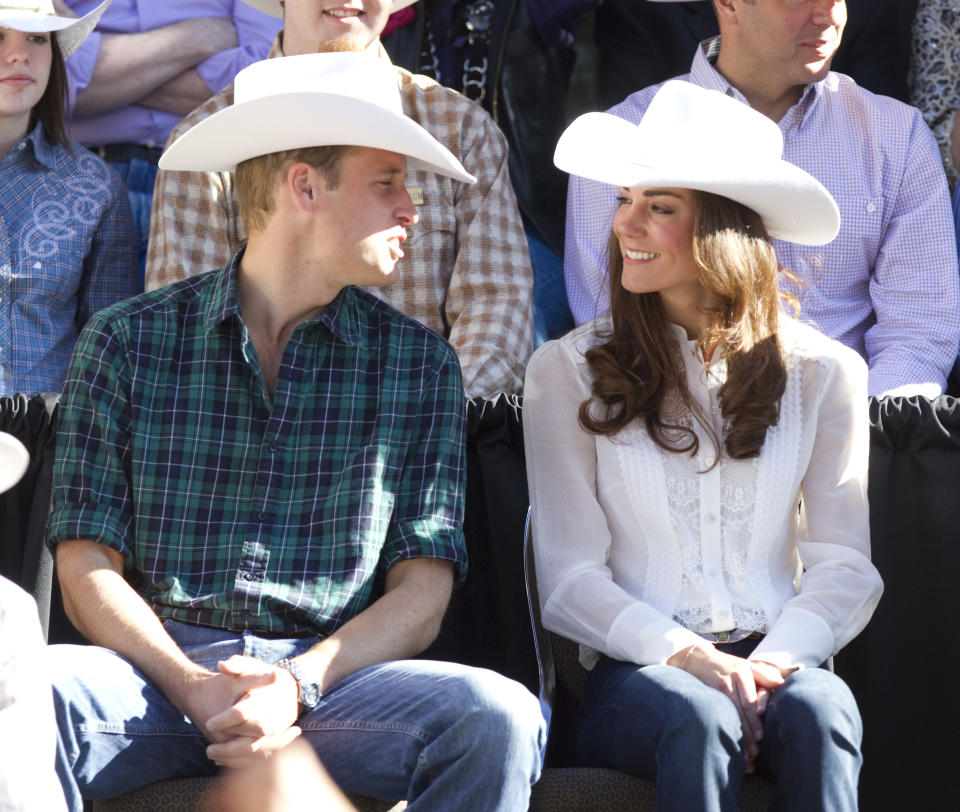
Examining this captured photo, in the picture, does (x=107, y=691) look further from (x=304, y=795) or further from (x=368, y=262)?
(x=368, y=262)

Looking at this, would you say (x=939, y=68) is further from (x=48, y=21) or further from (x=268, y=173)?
(x=48, y=21)

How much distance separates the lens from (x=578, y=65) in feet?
17.0

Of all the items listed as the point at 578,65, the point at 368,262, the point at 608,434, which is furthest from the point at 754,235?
the point at 578,65

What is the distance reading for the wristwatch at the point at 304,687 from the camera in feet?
9.21

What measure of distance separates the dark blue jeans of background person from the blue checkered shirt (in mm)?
178

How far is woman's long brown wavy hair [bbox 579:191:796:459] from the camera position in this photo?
10.7ft

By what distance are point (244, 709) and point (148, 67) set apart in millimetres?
2925

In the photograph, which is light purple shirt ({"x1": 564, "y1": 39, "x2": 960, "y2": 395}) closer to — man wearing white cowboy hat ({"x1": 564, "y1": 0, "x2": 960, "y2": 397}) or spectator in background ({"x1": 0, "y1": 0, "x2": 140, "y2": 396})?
man wearing white cowboy hat ({"x1": 564, "y1": 0, "x2": 960, "y2": 397})

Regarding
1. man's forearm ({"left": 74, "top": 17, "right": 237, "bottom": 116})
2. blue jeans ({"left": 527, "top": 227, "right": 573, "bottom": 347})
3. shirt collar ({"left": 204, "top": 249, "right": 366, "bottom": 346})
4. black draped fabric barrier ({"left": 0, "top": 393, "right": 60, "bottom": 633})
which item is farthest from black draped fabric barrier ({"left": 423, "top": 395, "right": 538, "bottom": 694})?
man's forearm ({"left": 74, "top": 17, "right": 237, "bottom": 116})

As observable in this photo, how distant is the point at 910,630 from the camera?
3.50 meters

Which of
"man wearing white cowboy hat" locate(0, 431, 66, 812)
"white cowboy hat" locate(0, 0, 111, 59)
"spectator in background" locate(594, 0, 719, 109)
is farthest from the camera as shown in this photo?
"spectator in background" locate(594, 0, 719, 109)

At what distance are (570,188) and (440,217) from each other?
44cm

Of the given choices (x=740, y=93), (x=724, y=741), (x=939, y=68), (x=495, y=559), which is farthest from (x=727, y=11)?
(x=724, y=741)

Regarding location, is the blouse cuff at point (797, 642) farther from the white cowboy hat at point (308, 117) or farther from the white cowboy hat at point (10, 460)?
the white cowboy hat at point (10, 460)
